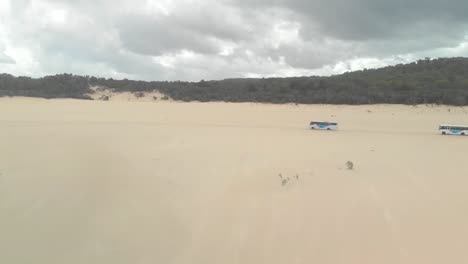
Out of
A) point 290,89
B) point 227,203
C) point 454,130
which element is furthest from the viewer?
point 290,89

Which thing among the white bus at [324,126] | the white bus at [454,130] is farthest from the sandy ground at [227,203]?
the white bus at [324,126]

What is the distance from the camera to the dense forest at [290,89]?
29.2m

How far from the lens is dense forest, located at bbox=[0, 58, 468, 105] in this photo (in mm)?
29156

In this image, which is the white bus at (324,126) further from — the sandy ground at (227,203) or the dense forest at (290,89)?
the dense forest at (290,89)

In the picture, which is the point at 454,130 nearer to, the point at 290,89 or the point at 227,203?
the point at 227,203

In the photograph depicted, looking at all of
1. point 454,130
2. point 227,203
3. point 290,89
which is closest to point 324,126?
point 454,130

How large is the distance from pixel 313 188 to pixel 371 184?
1120 mm

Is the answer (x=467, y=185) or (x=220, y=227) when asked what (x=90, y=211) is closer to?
(x=220, y=227)

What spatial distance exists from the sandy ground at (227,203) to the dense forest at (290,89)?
1812 centimetres

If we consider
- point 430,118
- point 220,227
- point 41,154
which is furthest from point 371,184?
point 430,118

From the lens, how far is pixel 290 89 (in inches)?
1373

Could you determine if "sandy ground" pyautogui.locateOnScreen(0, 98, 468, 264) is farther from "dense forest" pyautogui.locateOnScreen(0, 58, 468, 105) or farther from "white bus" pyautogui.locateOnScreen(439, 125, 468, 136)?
"dense forest" pyautogui.locateOnScreen(0, 58, 468, 105)

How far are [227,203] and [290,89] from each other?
95.5 ft

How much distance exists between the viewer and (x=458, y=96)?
2780 cm
